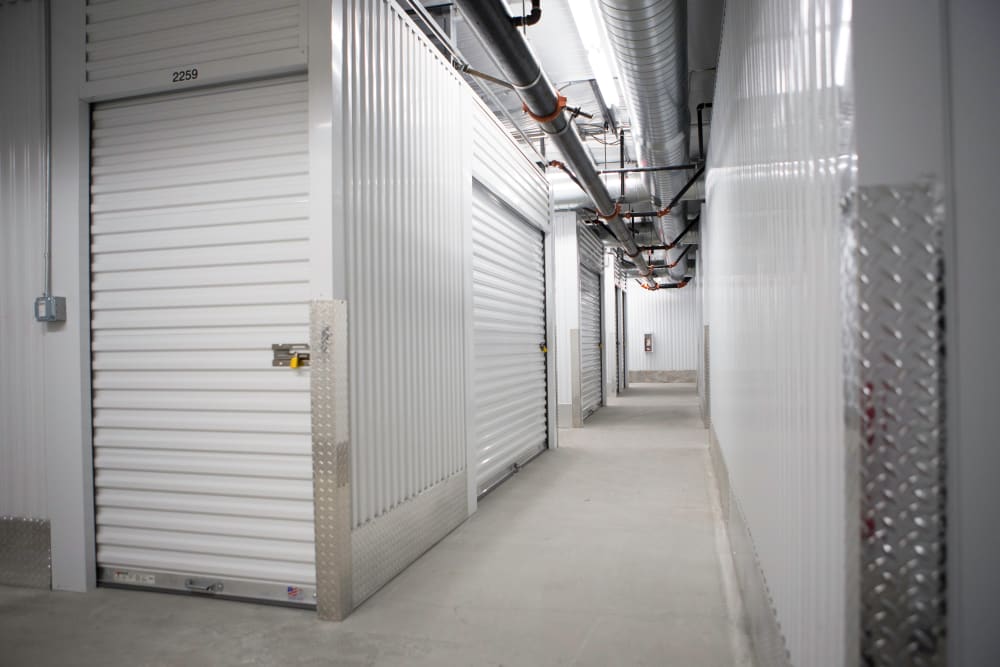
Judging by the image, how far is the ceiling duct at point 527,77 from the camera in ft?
11.9

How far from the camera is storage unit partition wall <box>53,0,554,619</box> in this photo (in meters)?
3.36

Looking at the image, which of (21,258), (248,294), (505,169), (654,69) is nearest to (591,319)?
(505,169)

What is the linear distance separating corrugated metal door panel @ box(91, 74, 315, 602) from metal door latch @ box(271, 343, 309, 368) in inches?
2.2

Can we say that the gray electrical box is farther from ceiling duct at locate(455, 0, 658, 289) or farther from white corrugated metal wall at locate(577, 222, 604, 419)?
white corrugated metal wall at locate(577, 222, 604, 419)

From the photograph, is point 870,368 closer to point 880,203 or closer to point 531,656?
point 880,203

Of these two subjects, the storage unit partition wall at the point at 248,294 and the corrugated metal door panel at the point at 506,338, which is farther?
the corrugated metal door panel at the point at 506,338

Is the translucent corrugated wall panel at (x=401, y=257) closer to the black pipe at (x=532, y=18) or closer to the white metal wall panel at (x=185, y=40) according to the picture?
the white metal wall panel at (x=185, y=40)

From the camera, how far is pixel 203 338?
12.2 feet

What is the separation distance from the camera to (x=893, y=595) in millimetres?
1277

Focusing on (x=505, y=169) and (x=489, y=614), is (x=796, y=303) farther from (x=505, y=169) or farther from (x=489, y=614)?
(x=505, y=169)

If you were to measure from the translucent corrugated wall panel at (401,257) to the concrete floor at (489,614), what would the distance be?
618 millimetres

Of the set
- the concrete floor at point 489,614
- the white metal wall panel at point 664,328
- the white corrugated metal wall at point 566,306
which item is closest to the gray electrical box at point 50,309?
the concrete floor at point 489,614

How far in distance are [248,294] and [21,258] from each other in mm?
1683

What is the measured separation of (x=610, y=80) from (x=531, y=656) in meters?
4.69
